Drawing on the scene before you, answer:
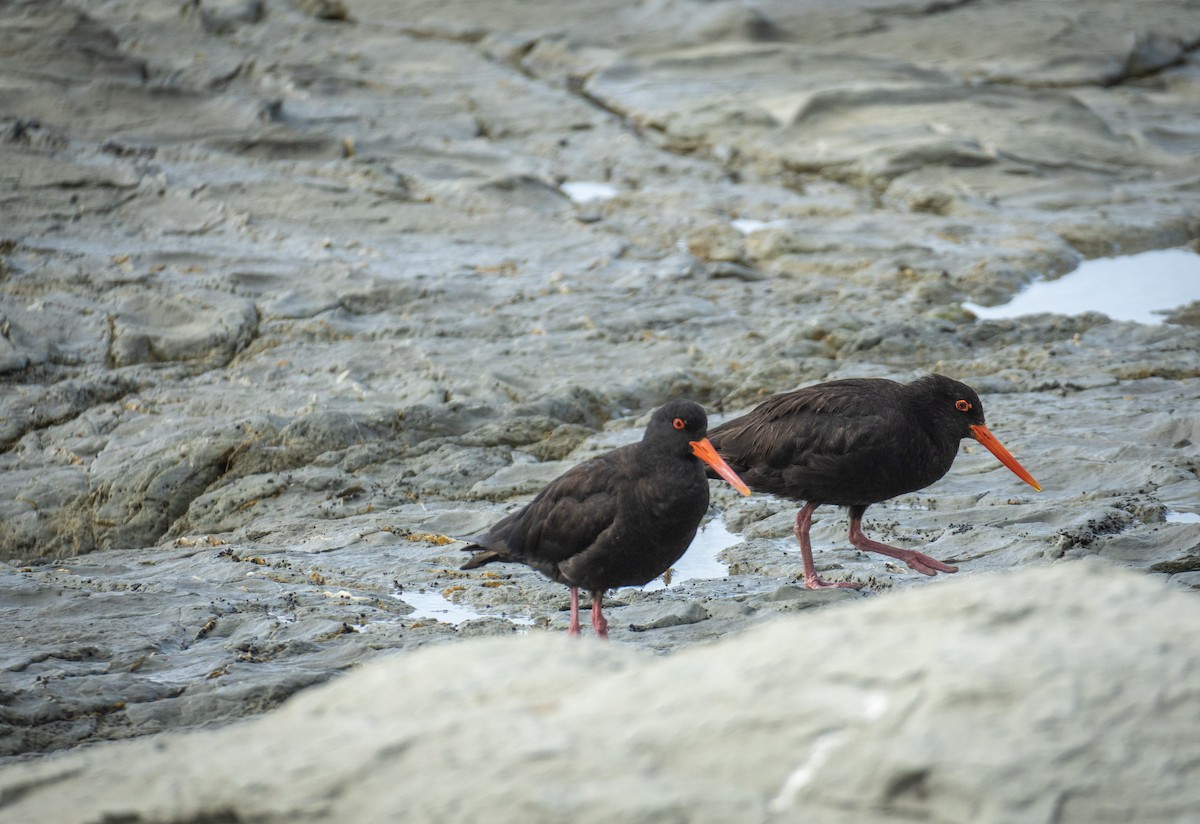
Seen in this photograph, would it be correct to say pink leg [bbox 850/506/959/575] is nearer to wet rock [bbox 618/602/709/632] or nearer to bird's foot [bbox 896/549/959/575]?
bird's foot [bbox 896/549/959/575]

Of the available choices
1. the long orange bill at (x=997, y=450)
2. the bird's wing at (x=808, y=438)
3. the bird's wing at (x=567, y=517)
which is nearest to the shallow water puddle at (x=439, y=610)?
the bird's wing at (x=567, y=517)

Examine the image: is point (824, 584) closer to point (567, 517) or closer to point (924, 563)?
point (924, 563)

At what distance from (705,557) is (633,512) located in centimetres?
146

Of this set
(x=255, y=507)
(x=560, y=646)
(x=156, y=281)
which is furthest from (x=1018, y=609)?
(x=156, y=281)

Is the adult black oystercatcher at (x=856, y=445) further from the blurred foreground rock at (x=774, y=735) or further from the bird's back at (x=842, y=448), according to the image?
the blurred foreground rock at (x=774, y=735)

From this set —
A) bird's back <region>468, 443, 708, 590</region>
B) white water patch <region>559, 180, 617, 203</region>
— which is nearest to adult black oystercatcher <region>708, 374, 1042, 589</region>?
bird's back <region>468, 443, 708, 590</region>

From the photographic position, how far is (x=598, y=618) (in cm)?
519

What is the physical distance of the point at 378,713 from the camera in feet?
9.00

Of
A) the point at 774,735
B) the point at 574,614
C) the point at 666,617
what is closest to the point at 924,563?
the point at 666,617

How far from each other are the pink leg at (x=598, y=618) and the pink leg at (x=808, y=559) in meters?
0.95

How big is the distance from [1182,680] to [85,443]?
7.01 m

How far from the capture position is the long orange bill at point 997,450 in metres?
6.26

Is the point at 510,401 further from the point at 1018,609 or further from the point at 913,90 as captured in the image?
the point at 913,90

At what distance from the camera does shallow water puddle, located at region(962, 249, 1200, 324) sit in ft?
32.8
